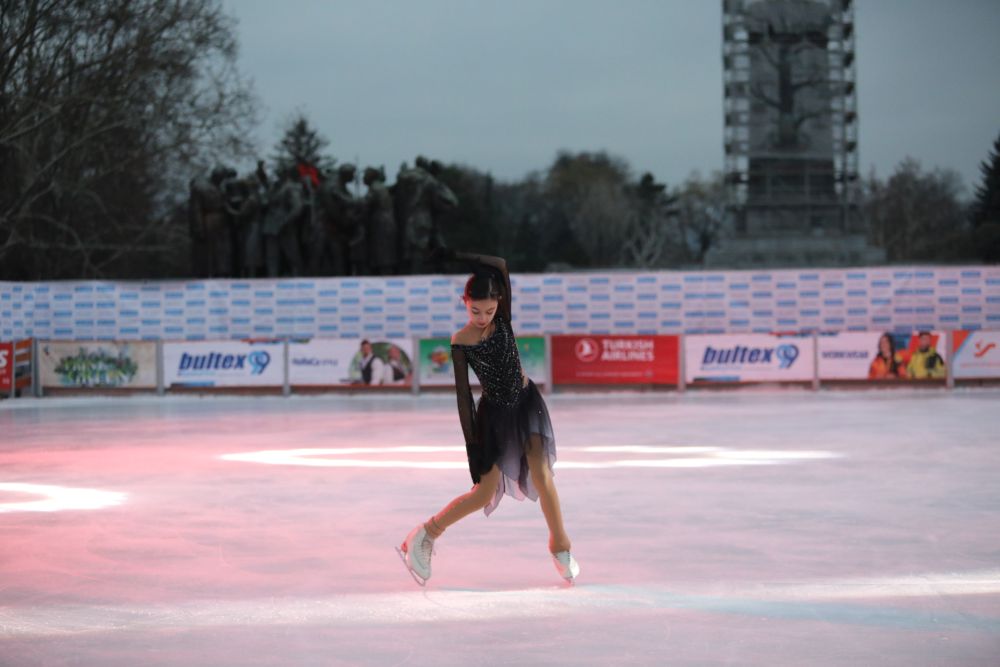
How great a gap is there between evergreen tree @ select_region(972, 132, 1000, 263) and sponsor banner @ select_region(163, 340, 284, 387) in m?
45.8

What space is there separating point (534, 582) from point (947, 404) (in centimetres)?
1520

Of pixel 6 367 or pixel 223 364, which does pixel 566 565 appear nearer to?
pixel 223 364

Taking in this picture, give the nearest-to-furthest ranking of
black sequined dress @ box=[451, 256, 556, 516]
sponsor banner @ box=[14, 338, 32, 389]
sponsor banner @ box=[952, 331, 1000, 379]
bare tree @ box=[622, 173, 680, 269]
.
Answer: black sequined dress @ box=[451, 256, 556, 516] → sponsor banner @ box=[952, 331, 1000, 379] → sponsor banner @ box=[14, 338, 32, 389] → bare tree @ box=[622, 173, 680, 269]

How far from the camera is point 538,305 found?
26234 millimetres

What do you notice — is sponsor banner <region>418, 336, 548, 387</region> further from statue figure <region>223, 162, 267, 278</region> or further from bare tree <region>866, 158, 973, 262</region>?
bare tree <region>866, 158, 973, 262</region>

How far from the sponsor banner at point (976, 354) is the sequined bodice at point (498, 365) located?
19.6 m

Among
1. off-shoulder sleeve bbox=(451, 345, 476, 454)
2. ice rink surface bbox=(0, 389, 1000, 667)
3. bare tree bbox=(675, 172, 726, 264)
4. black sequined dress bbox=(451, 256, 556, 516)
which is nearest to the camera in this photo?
ice rink surface bbox=(0, 389, 1000, 667)

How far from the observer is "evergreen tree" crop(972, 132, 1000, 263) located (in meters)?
63.0

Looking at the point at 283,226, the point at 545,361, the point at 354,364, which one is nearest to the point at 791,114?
the point at 283,226

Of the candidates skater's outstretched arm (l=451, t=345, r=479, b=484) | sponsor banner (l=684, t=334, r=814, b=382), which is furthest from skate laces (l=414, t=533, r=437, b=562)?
sponsor banner (l=684, t=334, r=814, b=382)

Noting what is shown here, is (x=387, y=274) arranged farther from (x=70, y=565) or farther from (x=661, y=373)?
(x=70, y=565)

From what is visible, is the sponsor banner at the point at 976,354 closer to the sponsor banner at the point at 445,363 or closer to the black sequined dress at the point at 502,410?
the sponsor banner at the point at 445,363

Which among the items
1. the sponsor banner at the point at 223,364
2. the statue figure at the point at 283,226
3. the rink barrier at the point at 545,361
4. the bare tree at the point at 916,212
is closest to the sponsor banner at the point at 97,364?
the rink barrier at the point at 545,361

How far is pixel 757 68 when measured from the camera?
174 feet
